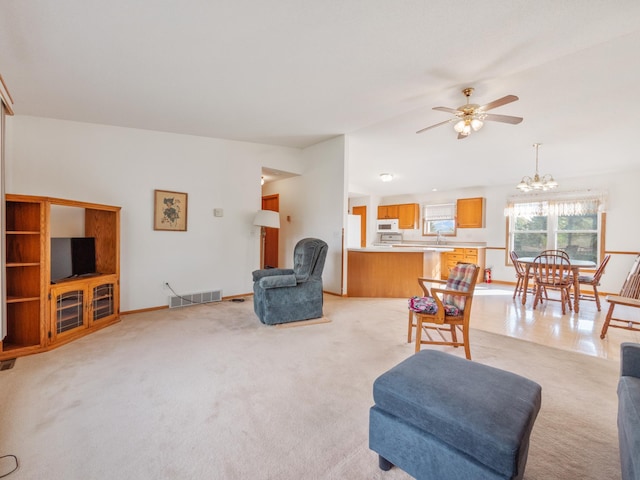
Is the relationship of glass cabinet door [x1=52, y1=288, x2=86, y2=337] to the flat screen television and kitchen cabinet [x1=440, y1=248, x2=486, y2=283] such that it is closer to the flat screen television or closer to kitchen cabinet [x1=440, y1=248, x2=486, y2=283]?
the flat screen television

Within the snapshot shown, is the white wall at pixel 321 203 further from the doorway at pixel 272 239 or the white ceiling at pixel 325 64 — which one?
the white ceiling at pixel 325 64

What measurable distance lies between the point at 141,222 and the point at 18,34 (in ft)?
7.37

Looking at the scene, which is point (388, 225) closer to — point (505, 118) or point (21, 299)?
point (505, 118)

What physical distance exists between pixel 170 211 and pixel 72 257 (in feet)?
4.34

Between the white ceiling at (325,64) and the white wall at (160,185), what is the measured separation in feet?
0.90

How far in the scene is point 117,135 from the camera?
12.5 ft

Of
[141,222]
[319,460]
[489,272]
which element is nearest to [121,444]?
[319,460]

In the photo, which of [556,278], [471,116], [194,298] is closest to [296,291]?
[194,298]

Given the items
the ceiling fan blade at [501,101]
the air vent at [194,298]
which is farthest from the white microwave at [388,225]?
the ceiling fan blade at [501,101]

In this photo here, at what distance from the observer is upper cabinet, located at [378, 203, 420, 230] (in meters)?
7.93

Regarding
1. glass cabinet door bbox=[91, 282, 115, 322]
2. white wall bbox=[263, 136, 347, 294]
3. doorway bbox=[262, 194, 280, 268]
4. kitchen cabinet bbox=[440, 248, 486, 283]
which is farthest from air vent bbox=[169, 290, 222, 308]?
kitchen cabinet bbox=[440, 248, 486, 283]

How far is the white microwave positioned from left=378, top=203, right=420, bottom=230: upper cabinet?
9 centimetres

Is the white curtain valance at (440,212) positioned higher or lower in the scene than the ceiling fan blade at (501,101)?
lower

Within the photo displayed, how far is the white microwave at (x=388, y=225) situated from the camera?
27.2 ft
